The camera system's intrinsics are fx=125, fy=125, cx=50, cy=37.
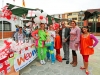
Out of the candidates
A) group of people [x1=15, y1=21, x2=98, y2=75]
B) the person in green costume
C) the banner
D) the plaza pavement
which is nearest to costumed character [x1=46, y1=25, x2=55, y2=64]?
group of people [x1=15, y1=21, x2=98, y2=75]

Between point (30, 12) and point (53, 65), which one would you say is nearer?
point (53, 65)

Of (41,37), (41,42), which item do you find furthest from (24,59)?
(41,37)

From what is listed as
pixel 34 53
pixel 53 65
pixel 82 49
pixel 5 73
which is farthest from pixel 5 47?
pixel 82 49

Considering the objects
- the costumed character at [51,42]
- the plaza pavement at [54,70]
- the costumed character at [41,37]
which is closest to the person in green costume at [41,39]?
the costumed character at [41,37]

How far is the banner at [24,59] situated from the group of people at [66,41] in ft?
0.93

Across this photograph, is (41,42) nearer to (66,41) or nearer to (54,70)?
(66,41)

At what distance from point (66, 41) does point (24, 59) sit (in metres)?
1.71

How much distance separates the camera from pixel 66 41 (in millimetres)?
4750

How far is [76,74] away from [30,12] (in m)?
→ 3.12

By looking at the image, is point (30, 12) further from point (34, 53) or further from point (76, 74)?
point (76, 74)

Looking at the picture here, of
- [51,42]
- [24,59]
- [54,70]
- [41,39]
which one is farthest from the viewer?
[51,42]

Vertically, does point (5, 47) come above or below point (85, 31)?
below

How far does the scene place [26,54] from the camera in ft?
13.7

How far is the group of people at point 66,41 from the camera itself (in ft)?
12.5
